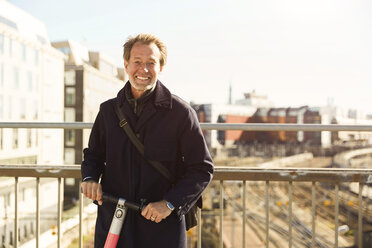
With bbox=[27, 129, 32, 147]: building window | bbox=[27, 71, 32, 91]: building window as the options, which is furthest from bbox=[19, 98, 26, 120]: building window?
bbox=[27, 129, 32, 147]: building window

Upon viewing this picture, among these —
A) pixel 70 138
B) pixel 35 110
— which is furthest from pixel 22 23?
pixel 70 138

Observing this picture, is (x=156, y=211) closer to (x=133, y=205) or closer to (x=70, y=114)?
(x=133, y=205)

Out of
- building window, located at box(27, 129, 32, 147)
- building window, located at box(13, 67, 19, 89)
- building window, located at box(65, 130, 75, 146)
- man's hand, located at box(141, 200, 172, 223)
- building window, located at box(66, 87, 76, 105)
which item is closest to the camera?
man's hand, located at box(141, 200, 172, 223)

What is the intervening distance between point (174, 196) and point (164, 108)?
0.44 meters

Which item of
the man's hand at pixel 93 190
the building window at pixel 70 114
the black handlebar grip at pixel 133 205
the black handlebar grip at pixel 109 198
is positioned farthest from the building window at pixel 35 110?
the black handlebar grip at pixel 133 205

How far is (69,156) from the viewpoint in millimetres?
45344

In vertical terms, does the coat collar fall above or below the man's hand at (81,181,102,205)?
above

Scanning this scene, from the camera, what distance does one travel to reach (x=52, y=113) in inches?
1531

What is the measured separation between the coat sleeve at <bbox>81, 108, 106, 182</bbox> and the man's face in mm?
320

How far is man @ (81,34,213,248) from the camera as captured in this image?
171 cm

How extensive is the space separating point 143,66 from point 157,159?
471mm

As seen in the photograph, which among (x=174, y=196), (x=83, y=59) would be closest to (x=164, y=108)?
(x=174, y=196)

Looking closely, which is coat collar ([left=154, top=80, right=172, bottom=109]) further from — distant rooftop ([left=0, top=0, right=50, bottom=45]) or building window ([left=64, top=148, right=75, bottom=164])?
building window ([left=64, top=148, right=75, bottom=164])

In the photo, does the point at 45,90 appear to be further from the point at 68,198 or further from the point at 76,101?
the point at 68,198
